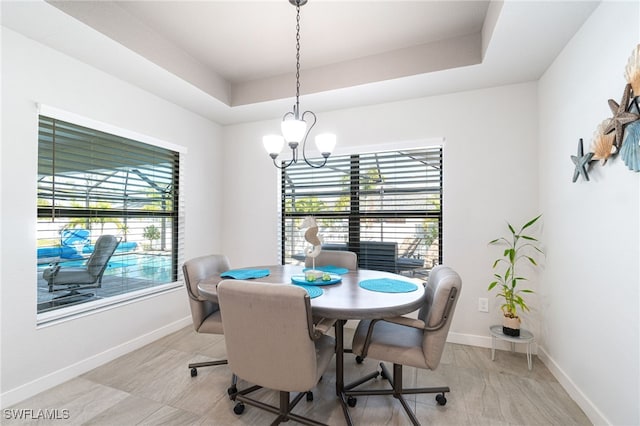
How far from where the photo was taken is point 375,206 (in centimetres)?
333

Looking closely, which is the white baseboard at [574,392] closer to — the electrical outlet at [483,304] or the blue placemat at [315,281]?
the electrical outlet at [483,304]

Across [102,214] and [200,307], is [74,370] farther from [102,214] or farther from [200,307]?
[102,214]

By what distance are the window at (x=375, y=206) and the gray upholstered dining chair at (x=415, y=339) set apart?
45.9 inches

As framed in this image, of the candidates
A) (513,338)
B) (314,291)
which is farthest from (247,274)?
(513,338)

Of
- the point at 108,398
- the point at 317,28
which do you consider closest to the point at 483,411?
the point at 108,398

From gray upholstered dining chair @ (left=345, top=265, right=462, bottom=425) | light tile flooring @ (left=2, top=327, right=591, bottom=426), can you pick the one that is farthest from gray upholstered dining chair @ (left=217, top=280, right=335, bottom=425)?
light tile flooring @ (left=2, top=327, right=591, bottom=426)

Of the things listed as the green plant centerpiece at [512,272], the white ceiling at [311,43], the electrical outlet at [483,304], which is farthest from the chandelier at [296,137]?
the electrical outlet at [483,304]

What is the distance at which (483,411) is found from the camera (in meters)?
1.86

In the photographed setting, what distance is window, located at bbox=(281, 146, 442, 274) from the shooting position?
3.12 metres

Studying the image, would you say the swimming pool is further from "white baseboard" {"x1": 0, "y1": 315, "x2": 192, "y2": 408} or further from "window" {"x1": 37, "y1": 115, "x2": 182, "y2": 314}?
"white baseboard" {"x1": 0, "y1": 315, "x2": 192, "y2": 408}

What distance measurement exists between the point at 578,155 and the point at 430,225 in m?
1.38

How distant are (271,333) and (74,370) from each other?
6.35 feet

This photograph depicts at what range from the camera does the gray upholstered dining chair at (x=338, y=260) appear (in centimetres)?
271

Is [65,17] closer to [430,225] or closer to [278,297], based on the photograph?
[278,297]
